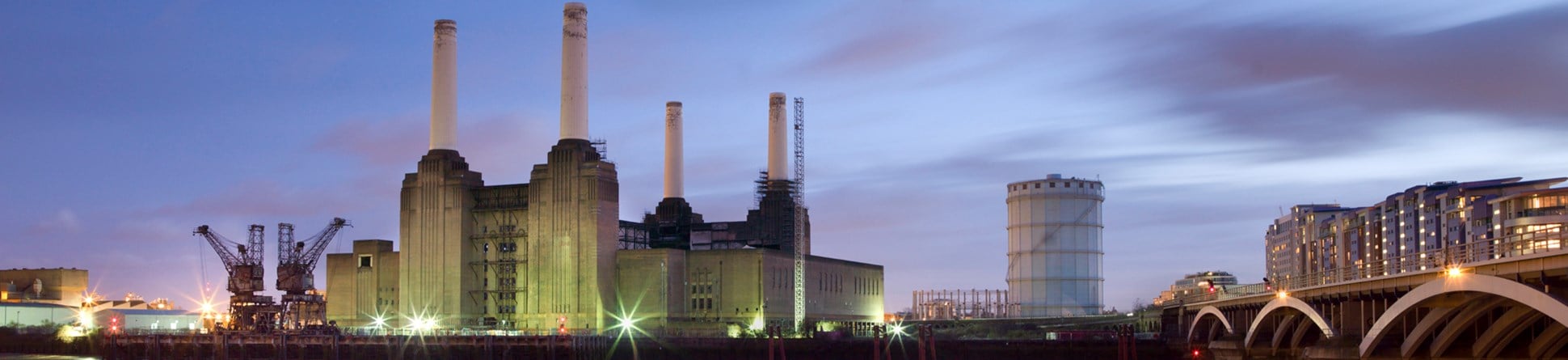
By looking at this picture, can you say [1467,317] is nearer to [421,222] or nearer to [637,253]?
Result: [637,253]

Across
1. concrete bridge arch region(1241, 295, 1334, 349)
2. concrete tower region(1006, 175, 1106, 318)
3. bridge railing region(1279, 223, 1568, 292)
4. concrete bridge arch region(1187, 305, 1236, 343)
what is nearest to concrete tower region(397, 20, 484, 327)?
concrete tower region(1006, 175, 1106, 318)

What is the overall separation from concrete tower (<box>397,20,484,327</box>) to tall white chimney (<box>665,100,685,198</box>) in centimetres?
3003

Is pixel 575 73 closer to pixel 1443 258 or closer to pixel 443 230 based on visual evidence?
pixel 443 230

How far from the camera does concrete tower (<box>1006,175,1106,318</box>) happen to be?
15688 cm

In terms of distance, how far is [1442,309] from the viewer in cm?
4938

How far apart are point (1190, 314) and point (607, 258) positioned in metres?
51.2

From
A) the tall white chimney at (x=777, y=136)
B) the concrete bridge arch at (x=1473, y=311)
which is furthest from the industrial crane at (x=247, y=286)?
the concrete bridge arch at (x=1473, y=311)

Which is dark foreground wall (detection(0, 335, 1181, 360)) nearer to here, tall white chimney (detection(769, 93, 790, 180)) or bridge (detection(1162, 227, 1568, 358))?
bridge (detection(1162, 227, 1568, 358))

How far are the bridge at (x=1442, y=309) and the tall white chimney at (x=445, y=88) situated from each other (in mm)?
82143

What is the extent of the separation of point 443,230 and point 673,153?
34056 mm

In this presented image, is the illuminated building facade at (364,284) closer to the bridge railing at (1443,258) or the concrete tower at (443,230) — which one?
the concrete tower at (443,230)

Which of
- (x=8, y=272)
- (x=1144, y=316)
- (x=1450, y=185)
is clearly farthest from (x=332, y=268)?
(x=1450, y=185)

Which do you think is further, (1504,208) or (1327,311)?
(1504,208)

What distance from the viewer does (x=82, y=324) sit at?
158 meters
